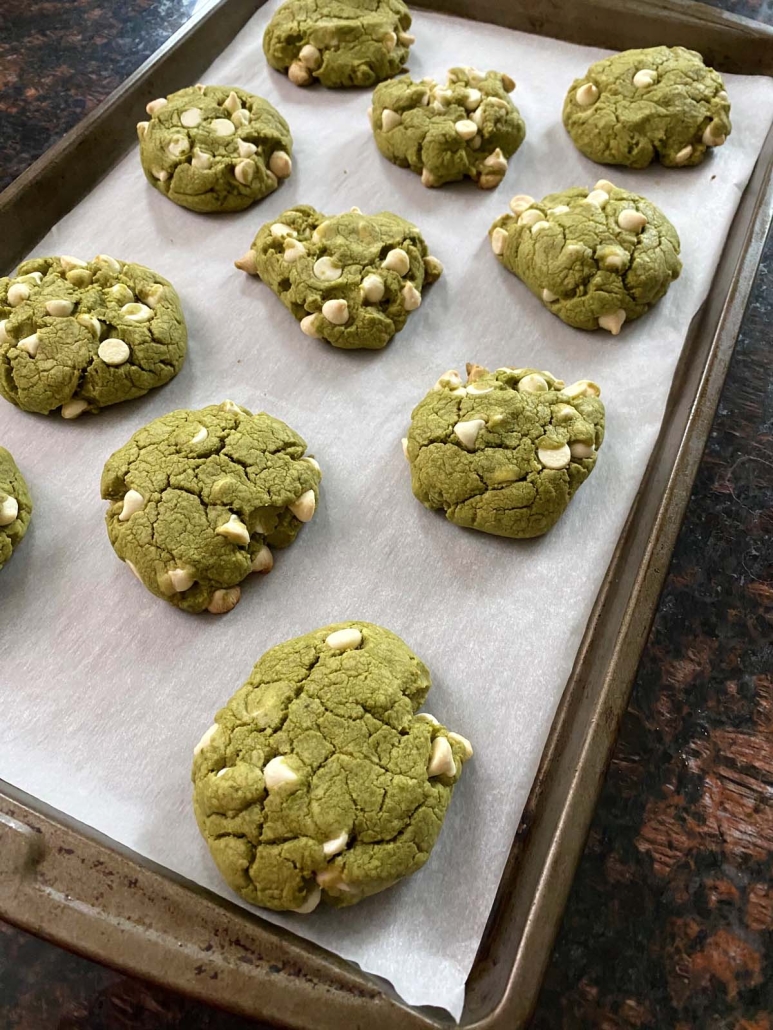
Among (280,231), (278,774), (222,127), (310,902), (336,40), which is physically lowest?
(310,902)

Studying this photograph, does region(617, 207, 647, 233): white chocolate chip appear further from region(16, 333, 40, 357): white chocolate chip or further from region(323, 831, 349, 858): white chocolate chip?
region(323, 831, 349, 858): white chocolate chip

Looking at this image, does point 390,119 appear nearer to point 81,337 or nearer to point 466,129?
point 466,129

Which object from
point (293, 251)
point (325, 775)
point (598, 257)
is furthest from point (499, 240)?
point (325, 775)

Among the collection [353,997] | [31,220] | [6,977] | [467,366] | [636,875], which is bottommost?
[6,977]

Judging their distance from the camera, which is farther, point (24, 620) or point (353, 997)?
point (24, 620)

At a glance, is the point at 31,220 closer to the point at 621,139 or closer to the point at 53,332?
the point at 53,332

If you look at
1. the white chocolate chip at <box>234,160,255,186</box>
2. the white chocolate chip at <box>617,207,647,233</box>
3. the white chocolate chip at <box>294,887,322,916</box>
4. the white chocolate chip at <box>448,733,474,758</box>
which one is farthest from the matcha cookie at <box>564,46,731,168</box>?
the white chocolate chip at <box>294,887,322,916</box>

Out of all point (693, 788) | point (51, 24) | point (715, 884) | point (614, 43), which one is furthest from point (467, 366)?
point (51, 24)
